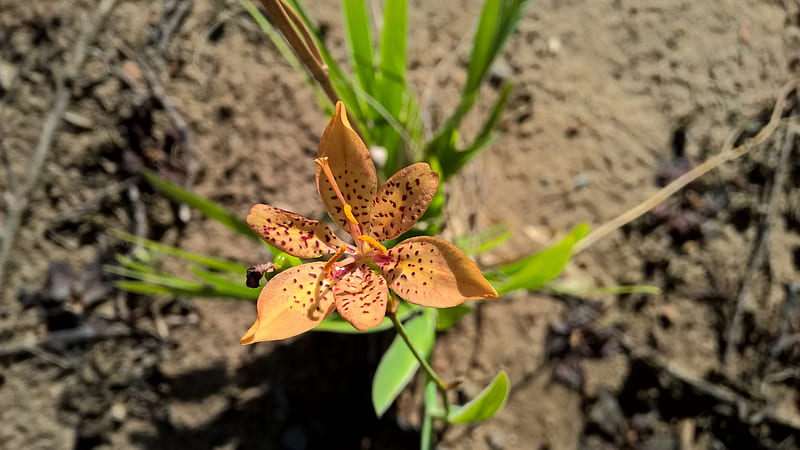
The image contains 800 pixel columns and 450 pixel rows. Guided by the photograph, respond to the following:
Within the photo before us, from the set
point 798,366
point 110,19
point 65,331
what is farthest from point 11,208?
point 798,366

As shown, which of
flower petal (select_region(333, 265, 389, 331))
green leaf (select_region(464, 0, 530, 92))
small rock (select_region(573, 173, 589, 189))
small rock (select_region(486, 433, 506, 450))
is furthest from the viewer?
small rock (select_region(573, 173, 589, 189))

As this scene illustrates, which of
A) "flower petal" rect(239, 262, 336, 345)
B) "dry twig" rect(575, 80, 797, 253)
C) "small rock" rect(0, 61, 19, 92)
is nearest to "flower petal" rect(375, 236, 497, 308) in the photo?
"flower petal" rect(239, 262, 336, 345)

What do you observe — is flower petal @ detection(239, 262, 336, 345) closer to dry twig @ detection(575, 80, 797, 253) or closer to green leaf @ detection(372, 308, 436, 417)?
green leaf @ detection(372, 308, 436, 417)

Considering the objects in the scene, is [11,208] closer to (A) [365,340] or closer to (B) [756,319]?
(A) [365,340]

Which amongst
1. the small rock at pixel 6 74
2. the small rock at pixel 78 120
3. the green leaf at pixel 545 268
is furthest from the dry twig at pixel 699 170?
the small rock at pixel 6 74

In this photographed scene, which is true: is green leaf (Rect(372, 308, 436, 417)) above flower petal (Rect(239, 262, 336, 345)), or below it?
below

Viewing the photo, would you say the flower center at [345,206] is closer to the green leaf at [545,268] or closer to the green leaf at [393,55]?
the green leaf at [545,268]
